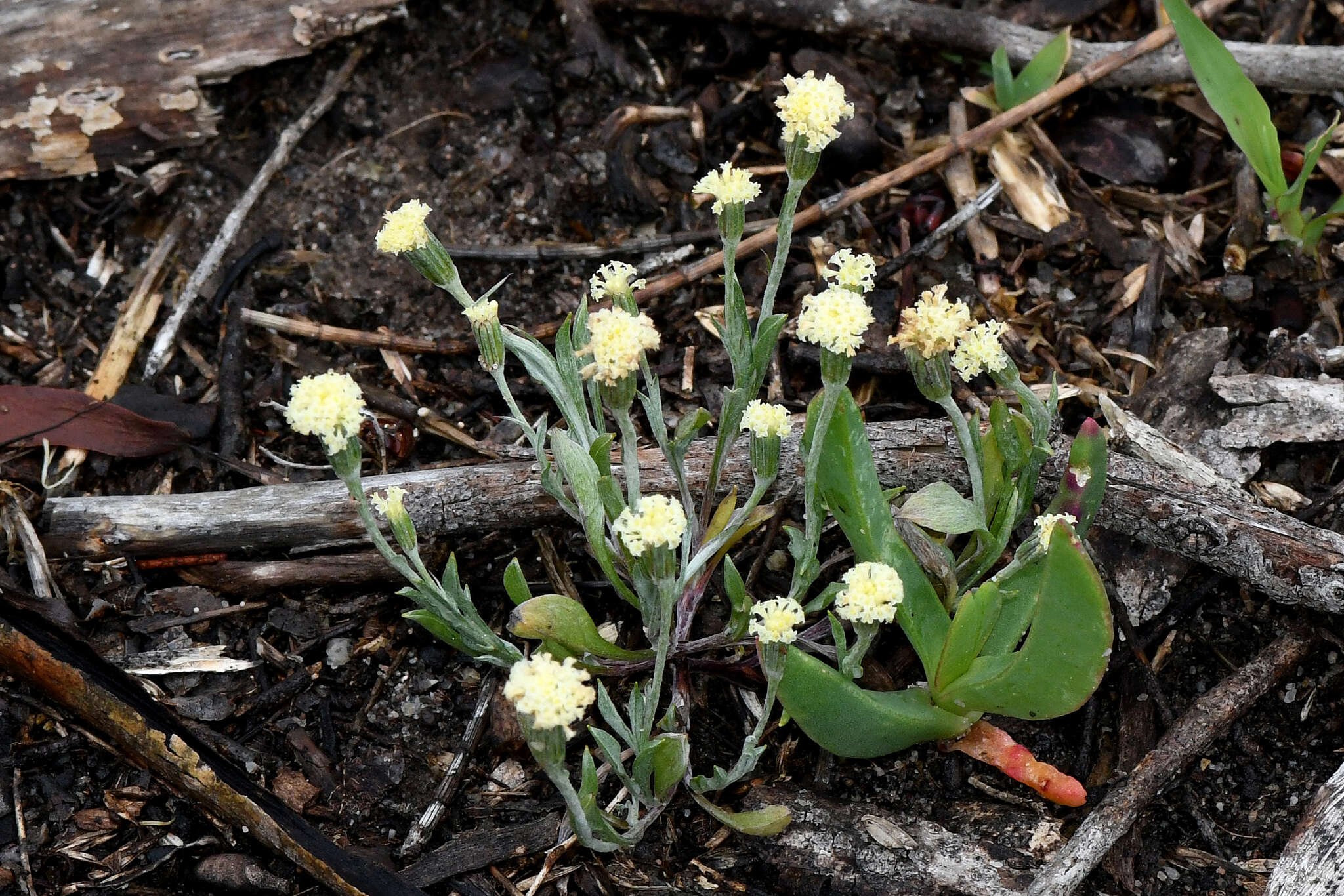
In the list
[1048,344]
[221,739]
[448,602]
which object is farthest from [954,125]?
[221,739]

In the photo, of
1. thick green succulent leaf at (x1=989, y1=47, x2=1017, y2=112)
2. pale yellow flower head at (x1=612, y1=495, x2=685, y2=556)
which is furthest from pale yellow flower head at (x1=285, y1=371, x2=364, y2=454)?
thick green succulent leaf at (x1=989, y1=47, x2=1017, y2=112)

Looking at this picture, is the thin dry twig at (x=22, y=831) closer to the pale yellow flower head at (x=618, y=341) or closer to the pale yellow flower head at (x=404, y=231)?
the pale yellow flower head at (x=404, y=231)

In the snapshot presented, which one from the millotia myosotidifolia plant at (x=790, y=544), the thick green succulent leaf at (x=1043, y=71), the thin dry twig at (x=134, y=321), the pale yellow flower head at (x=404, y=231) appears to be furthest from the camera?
the thick green succulent leaf at (x=1043, y=71)

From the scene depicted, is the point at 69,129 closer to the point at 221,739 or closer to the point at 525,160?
the point at 525,160

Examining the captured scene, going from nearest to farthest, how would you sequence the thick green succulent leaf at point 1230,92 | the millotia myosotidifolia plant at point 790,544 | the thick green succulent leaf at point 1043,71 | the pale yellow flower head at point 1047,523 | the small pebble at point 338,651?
the millotia myosotidifolia plant at point 790,544, the pale yellow flower head at point 1047,523, the small pebble at point 338,651, the thick green succulent leaf at point 1230,92, the thick green succulent leaf at point 1043,71

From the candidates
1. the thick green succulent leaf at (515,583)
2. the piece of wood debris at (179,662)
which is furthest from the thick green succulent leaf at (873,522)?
the piece of wood debris at (179,662)

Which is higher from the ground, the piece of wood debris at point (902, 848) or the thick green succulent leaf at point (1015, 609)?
the thick green succulent leaf at point (1015, 609)

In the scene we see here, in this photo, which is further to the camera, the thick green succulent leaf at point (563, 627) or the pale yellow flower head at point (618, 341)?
the thick green succulent leaf at point (563, 627)
